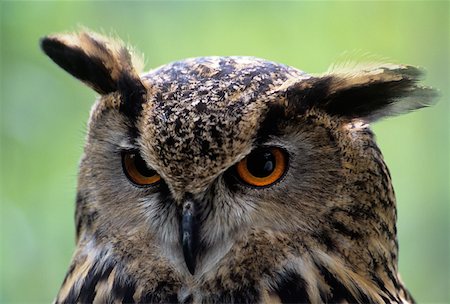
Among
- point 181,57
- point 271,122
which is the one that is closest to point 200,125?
point 271,122

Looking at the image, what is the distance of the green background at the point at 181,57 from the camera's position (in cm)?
271

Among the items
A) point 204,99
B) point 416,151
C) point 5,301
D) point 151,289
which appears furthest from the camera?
point 416,151

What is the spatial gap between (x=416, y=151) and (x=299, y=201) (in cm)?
179

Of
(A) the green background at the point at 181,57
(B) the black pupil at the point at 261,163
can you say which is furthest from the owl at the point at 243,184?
(A) the green background at the point at 181,57

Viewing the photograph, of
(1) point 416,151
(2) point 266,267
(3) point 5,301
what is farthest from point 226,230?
(1) point 416,151

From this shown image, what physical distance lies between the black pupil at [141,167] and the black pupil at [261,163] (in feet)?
0.62

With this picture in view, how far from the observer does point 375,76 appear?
1.51 m

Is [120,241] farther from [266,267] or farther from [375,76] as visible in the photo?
[375,76]

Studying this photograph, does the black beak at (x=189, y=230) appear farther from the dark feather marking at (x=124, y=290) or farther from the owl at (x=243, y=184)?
the dark feather marking at (x=124, y=290)

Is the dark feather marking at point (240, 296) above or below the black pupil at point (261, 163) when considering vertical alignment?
below

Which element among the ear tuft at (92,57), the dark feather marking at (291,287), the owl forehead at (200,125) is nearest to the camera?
the owl forehead at (200,125)

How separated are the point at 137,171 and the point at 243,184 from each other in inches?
8.6

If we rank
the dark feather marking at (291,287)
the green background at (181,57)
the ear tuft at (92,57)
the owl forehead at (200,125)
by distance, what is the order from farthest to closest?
the green background at (181,57) < the ear tuft at (92,57) < the dark feather marking at (291,287) < the owl forehead at (200,125)

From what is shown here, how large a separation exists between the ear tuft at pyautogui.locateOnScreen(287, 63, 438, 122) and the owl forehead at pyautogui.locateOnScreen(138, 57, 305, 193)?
0.29ft
